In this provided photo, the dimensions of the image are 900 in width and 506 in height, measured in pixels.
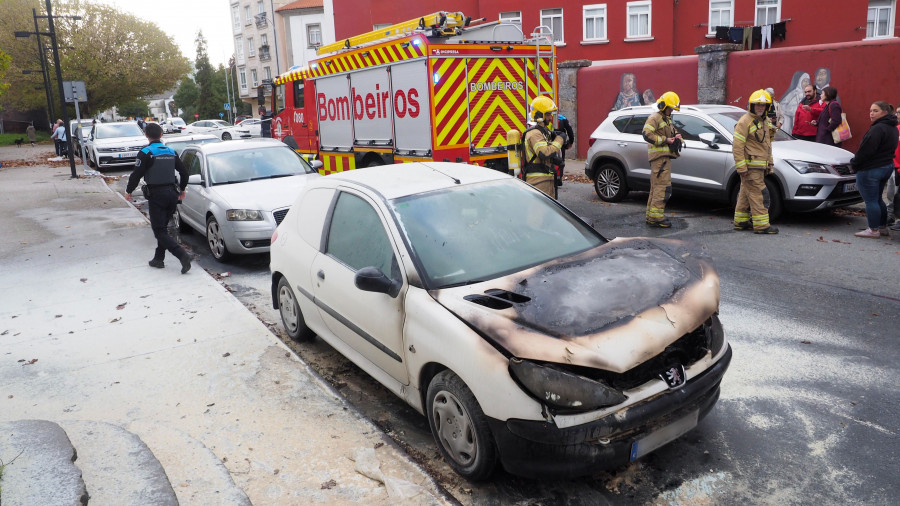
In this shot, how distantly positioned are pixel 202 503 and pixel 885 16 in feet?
82.9

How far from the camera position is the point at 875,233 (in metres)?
8.70

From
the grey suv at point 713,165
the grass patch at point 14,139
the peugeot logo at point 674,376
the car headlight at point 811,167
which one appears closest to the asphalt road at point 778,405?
the peugeot logo at point 674,376

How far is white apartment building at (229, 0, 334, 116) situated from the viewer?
5344 centimetres

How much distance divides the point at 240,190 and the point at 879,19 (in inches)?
858

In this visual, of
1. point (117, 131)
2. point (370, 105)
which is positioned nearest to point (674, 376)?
point (370, 105)

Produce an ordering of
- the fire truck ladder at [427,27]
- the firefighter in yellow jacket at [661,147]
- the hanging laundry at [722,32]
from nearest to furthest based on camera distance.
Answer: the firefighter in yellow jacket at [661,147]
the fire truck ladder at [427,27]
the hanging laundry at [722,32]

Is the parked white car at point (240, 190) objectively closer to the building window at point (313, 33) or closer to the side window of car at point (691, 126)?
the side window of car at point (691, 126)

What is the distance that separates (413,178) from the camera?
4.70m

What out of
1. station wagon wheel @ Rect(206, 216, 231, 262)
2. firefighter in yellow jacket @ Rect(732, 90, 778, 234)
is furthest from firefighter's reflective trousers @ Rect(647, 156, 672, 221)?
station wagon wheel @ Rect(206, 216, 231, 262)

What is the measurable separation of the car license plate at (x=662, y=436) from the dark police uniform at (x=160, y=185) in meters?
6.43

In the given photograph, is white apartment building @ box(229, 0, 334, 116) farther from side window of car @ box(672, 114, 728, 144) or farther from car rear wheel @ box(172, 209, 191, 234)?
side window of car @ box(672, 114, 728, 144)

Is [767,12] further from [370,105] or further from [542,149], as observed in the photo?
[542,149]

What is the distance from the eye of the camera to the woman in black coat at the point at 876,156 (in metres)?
8.25

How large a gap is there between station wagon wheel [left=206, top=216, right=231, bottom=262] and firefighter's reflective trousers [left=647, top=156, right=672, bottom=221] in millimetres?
5931
